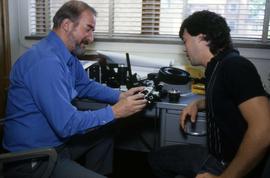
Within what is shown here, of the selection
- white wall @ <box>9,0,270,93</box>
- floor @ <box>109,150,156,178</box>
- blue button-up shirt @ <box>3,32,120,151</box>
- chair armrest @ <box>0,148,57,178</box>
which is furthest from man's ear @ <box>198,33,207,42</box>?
floor @ <box>109,150,156,178</box>

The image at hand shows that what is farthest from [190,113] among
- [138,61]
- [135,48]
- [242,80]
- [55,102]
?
[135,48]

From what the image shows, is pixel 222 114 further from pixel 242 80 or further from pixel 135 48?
pixel 135 48

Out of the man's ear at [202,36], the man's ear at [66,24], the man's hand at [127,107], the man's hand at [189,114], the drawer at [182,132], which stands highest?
the man's ear at [66,24]

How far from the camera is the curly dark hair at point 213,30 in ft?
4.21

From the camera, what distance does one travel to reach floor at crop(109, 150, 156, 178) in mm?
2268

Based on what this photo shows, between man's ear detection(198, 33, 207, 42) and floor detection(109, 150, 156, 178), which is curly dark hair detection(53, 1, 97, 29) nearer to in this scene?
man's ear detection(198, 33, 207, 42)

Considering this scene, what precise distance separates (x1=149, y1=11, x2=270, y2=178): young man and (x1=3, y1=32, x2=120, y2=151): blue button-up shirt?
418mm

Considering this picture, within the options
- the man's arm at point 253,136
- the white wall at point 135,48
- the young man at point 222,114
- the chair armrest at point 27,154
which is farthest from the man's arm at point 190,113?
the white wall at point 135,48

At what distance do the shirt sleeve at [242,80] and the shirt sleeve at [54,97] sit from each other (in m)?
0.61

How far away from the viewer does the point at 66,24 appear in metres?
1.45

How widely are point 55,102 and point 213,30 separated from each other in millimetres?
703

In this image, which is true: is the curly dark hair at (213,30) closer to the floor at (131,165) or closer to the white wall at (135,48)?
the white wall at (135,48)

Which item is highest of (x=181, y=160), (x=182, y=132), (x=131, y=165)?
(x=182, y=132)

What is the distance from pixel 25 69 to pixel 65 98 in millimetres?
207
